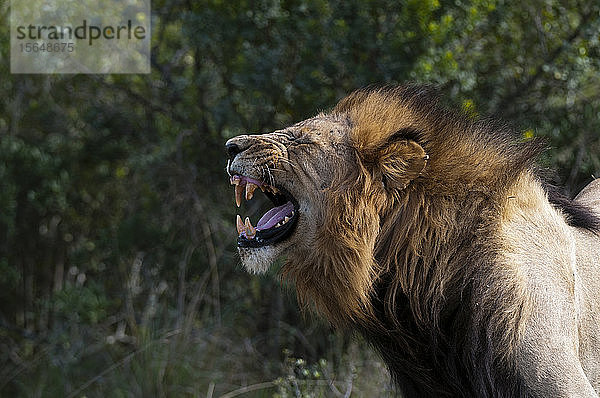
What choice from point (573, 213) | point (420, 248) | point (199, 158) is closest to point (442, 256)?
point (420, 248)

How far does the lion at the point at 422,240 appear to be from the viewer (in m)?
2.84

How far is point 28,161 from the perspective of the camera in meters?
6.36

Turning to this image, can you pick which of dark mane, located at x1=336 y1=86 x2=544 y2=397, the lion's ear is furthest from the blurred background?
the lion's ear

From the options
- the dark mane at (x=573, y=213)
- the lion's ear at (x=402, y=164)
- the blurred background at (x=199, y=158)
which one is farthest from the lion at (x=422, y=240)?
the blurred background at (x=199, y=158)

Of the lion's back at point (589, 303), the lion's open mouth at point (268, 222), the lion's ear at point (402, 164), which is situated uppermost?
the lion's ear at point (402, 164)

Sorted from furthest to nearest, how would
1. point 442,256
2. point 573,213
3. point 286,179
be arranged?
point 573,213 → point 286,179 → point 442,256

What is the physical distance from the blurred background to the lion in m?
1.66

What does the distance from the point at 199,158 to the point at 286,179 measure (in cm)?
319

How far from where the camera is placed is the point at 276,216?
3.07m

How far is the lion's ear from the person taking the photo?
2.94m

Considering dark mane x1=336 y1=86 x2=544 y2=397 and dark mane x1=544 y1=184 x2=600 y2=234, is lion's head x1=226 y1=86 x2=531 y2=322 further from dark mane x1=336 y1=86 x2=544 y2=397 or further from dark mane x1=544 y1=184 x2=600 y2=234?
dark mane x1=544 y1=184 x2=600 y2=234

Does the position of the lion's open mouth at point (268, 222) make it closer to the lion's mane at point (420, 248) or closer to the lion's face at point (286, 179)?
the lion's face at point (286, 179)

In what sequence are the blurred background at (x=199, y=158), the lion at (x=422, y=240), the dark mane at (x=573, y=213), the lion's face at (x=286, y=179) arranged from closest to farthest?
1. the lion at (x=422, y=240)
2. the lion's face at (x=286, y=179)
3. the dark mane at (x=573, y=213)
4. the blurred background at (x=199, y=158)

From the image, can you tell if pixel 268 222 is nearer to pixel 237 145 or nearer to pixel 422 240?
pixel 237 145
